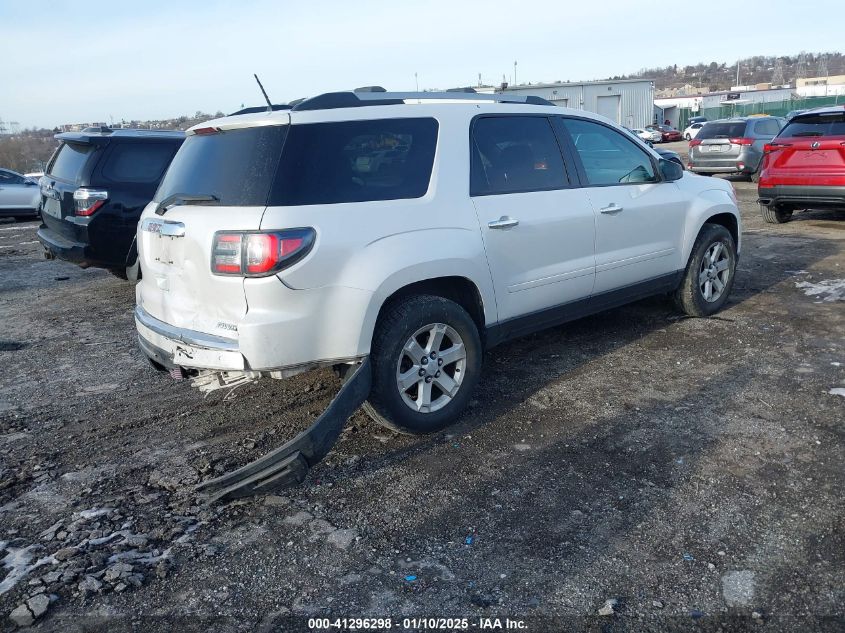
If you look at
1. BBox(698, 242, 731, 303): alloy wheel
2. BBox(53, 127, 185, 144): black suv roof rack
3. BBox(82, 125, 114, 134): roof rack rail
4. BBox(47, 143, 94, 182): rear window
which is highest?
BBox(82, 125, 114, 134): roof rack rail

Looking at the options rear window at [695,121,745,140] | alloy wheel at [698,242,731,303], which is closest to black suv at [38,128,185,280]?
alloy wheel at [698,242,731,303]

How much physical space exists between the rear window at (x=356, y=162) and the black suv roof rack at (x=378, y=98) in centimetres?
17

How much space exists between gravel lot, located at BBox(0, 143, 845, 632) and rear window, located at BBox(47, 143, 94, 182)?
2.68 meters

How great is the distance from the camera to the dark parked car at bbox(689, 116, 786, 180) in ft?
55.9

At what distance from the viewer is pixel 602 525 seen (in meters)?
3.14

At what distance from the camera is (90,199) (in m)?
7.21

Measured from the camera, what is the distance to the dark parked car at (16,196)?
53.0 ft

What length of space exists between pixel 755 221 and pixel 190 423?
10.4 metres

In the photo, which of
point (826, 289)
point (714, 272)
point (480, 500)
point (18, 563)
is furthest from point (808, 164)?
→ point (18, 563)

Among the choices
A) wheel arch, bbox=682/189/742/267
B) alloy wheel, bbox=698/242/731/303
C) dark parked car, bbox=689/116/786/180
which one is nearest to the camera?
wheel arch, bbox=682/189/742/267

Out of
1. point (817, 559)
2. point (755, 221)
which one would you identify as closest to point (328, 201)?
point (817, 559)

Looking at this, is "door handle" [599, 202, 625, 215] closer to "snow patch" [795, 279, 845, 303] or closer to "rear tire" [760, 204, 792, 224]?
"snow patch" [795, 279, 845, 303]

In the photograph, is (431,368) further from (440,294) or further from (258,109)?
(258,109)

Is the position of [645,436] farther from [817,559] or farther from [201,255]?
[201,255]
